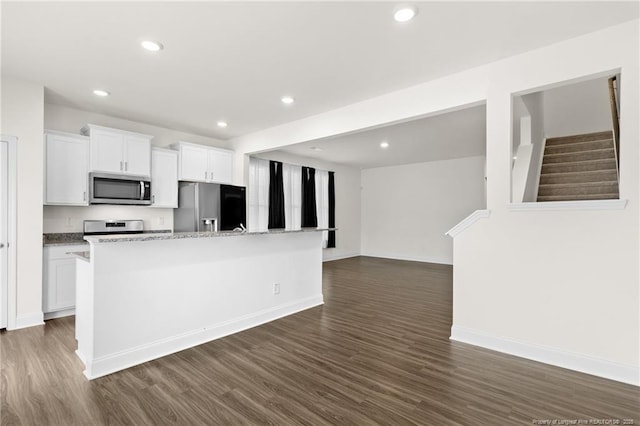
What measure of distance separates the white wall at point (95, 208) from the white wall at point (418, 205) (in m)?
5.80

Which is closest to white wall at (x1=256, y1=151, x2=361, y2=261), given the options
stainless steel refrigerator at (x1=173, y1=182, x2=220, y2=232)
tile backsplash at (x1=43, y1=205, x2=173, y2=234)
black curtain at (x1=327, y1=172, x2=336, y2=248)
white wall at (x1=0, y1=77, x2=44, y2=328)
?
black curtain at (x1=327, y1=172, x2=336, y2=248)

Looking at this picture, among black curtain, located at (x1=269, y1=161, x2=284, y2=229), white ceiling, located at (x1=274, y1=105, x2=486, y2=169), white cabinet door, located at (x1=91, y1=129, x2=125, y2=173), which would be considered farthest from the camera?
black curtain, located at (x1=269, y1=161, x2=284, y2=229)

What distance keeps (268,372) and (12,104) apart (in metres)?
4.02

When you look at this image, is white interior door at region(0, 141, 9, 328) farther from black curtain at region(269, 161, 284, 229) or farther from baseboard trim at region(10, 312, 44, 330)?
black curtain at region(269, 161, 284, 229)

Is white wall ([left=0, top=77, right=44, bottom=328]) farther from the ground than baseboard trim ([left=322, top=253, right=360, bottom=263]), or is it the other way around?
white wall ([left=0, top=77, right=44, bottom=328])

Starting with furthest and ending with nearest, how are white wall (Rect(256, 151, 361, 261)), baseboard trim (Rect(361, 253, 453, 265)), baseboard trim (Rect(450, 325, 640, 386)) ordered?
white wall (Rect(256, 151, 361, 261))
baseboard trim (Rect(361, 253, 453, 265))
baseboard trim (Rect(450, 325, 640, 386))

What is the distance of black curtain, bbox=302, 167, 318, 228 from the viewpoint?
8.05 m

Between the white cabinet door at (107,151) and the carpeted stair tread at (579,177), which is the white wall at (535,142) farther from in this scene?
the white cabinet door at (107,151)

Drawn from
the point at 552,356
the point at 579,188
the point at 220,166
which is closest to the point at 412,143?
the point at 579,188

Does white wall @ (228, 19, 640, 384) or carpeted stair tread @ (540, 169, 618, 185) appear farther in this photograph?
carpeted stair tread @ (540, 169, 618, 185)

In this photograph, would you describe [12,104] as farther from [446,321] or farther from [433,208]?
[433,208]

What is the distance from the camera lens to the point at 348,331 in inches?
134

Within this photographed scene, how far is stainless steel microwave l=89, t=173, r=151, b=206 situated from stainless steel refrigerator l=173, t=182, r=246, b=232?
0.61 m

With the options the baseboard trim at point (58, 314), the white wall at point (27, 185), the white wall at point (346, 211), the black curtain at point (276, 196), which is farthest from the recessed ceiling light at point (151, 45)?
the white wall at point (346, 211)
